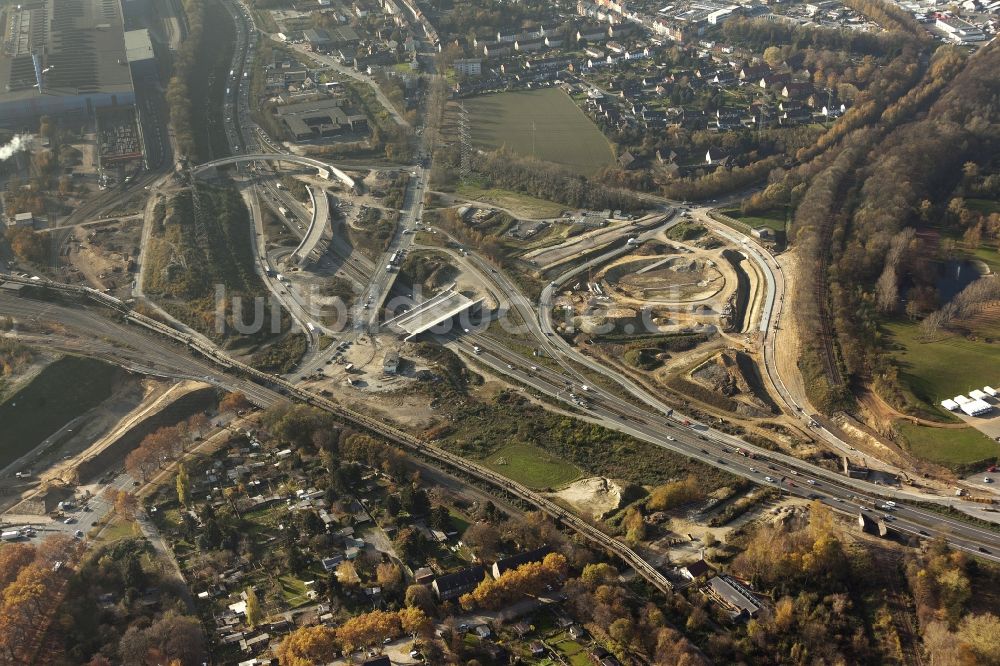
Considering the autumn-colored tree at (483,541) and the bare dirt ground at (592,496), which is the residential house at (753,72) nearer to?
the bare dirt ground at (592,496)

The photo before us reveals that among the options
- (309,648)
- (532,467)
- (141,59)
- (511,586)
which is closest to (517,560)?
(511,586)

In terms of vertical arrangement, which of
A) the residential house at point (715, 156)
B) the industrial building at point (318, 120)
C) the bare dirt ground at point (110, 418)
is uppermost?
the industrial building at point (318, 120)

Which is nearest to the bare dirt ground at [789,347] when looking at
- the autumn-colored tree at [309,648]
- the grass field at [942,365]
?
the grass field at [942,365]

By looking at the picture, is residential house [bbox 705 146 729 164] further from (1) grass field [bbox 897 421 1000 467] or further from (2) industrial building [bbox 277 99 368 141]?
(1) grass field [bbox 897 421 1000 467]

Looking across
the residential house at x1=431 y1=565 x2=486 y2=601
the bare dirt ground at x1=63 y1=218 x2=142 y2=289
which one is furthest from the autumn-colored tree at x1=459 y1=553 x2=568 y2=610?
the bare dirt ground at x1=63 y1=218 x2=142 y2=289

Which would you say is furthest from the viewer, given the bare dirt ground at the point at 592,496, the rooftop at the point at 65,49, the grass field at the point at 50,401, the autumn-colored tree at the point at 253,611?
the rooftop at the point at 65,49

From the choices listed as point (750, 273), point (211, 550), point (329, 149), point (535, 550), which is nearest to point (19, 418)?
point (211, 550)
